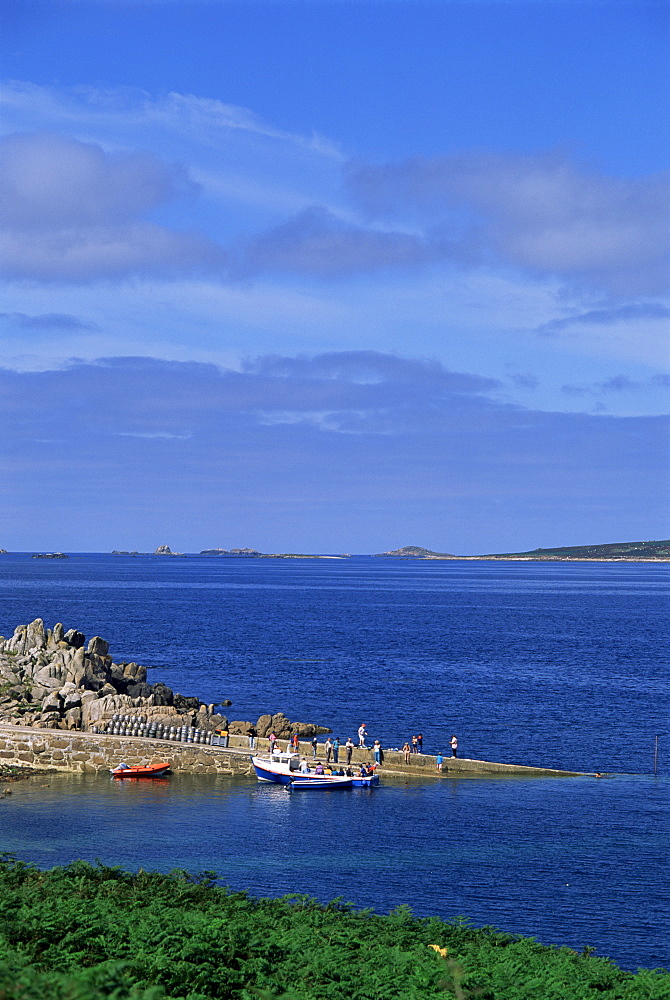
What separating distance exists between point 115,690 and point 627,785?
32343 millimetres

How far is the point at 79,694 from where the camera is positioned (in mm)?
59781

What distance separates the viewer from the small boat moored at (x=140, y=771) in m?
51.7

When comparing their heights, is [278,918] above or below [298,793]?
above

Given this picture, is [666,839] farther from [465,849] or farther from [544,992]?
[544,992]

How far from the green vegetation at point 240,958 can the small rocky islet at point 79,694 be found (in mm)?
35029

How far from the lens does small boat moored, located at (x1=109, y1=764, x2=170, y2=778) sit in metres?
51.7

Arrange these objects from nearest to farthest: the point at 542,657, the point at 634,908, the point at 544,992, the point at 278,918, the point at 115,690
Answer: the point at 544,992 < the point at 278,918 < the point at 634,908 < the point at 115,690 < the point at 542,657

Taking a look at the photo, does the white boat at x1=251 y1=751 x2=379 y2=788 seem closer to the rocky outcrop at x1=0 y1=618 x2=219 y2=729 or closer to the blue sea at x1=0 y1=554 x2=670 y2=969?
the blue sea at x1=0 y1=554 x2=670 y2=969

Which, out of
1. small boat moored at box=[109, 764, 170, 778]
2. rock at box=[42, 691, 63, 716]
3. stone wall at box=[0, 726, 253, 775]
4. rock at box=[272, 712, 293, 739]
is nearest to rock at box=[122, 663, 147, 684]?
rock at box=[272, 712, 293, 739]

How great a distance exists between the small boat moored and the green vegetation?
93.6ft

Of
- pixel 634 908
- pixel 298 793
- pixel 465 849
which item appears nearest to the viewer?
pixel 634 908

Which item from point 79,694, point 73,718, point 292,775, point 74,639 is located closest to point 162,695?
point 74,639

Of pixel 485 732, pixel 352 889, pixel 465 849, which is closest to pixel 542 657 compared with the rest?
pixel 485 732

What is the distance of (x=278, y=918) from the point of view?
23.0 m
